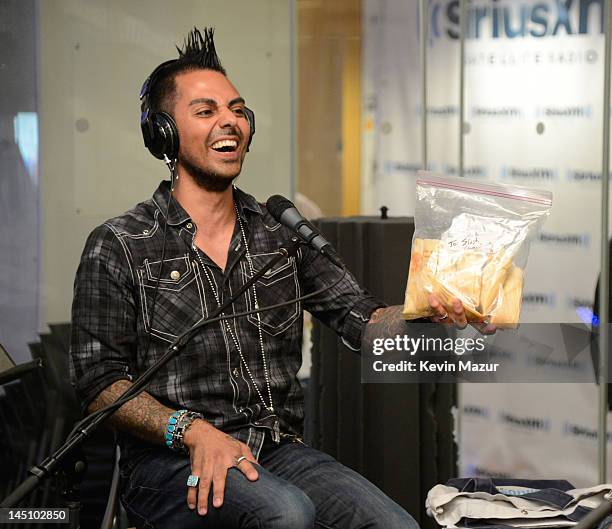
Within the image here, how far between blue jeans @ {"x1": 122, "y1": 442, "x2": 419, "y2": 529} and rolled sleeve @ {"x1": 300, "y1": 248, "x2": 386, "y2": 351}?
272 mm

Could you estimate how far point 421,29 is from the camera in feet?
10.6

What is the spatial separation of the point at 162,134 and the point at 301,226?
1.62 feet

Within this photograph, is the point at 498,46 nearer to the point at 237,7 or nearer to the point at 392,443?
the point at 237,7

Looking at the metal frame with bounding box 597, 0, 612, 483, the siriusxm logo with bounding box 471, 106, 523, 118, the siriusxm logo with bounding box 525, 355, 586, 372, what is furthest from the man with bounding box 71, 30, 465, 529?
the siriusxm logo with bounding box 471, 106, 523, 118

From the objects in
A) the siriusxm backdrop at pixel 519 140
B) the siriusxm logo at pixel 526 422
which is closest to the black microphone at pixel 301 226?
the siriusxm backdrop at pixel 519 140

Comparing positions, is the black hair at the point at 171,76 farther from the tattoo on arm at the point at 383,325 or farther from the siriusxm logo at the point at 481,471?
the siriusxm logo at the point at 481,471

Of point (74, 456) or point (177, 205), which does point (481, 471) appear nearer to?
point (177, 205)

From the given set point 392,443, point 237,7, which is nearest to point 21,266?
point 237,7

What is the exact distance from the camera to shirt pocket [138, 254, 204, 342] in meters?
1.92

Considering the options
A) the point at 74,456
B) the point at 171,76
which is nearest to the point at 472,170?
the point at 171,76

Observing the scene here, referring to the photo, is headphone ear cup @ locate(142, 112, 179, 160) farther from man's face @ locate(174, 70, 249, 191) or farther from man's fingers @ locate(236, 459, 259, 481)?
man's fingers @ locate(236, 459, 259, 481)

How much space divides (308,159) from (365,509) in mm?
2080

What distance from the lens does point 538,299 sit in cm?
360

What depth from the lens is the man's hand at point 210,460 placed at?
1658mm
